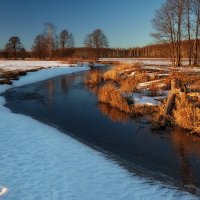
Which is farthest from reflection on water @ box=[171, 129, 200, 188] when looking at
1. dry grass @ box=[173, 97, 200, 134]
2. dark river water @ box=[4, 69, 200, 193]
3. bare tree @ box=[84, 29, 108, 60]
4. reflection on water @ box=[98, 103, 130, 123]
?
bare tree @ box=[84, 29, 108, 60]

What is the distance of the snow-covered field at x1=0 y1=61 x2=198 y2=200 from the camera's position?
556 centimetres

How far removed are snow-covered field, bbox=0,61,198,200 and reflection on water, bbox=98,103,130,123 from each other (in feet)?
12.2

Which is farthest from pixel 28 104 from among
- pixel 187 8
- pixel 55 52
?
pixel 55 52

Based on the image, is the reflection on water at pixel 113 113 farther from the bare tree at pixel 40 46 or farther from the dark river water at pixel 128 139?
the bare tree at pixel 40 46

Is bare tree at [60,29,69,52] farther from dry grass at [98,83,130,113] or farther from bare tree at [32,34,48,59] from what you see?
dry grass at [98,83,130,113]

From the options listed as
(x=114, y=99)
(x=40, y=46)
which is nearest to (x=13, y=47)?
(x=40, y=46)

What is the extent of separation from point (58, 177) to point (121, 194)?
4.57 ft

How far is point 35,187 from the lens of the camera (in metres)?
5.74

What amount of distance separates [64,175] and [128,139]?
3766 millimetres

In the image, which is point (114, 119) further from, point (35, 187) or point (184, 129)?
point (35, 187)

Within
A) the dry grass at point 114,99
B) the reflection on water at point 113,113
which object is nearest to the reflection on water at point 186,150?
the reflection on water at point 113,113

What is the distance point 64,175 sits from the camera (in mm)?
6383

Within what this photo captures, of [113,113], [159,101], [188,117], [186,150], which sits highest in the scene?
[159,101]

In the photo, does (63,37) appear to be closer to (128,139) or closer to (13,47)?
(13,47)
